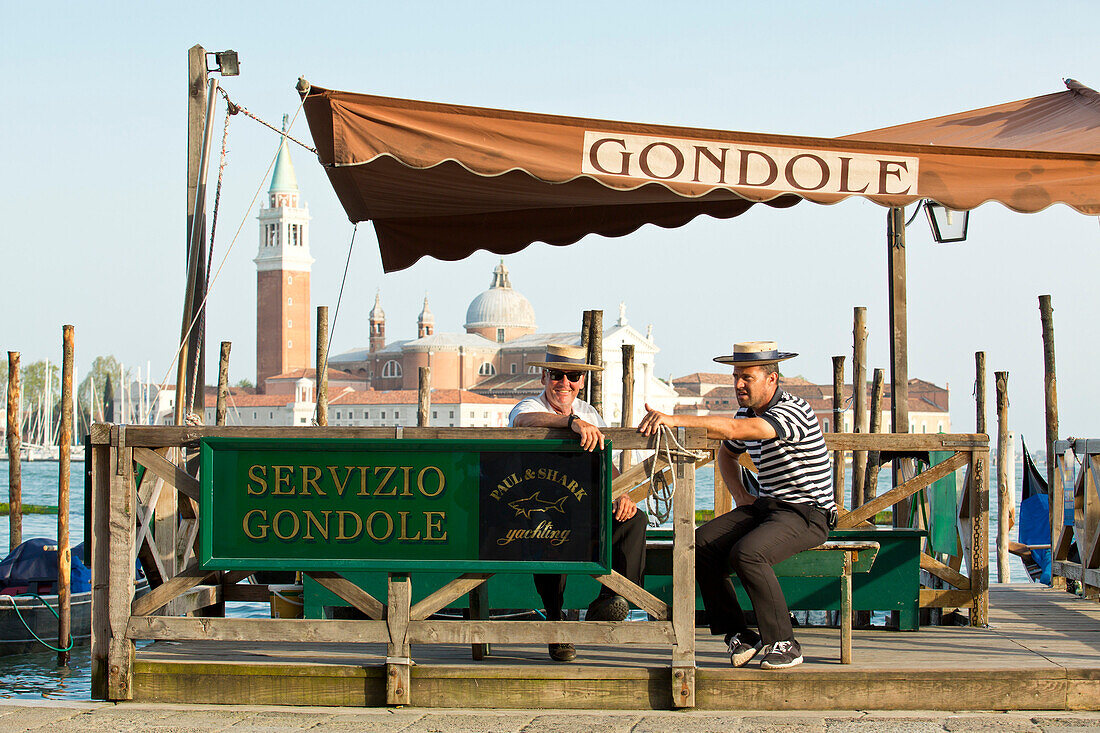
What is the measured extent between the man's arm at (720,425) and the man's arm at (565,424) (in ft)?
0.52

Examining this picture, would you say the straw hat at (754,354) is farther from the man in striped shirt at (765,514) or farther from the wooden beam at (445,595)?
the wooden beam at (445,595)

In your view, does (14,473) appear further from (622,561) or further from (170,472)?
(622,561)

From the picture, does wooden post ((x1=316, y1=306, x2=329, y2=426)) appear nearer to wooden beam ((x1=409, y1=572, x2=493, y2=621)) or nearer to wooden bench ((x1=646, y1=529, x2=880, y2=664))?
wooden bench ((x1=646, y1=529, x2=880, y2=664))

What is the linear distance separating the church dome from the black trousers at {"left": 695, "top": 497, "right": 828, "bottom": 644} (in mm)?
101138

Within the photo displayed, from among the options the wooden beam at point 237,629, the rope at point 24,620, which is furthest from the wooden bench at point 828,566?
the rope at point 24,620

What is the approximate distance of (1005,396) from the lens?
45.0 ft

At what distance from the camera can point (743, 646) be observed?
14.1ft

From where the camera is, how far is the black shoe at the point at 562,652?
4.46 m

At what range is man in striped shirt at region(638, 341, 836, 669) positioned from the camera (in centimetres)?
424

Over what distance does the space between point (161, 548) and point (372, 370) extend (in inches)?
3928

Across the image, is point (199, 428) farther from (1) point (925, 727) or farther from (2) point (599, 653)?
(1) point (925, 727)

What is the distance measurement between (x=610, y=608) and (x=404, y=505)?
0.89 m

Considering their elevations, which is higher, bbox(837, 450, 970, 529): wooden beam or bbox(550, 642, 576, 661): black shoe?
bbox(837, 450, 970, 529): wooden beam

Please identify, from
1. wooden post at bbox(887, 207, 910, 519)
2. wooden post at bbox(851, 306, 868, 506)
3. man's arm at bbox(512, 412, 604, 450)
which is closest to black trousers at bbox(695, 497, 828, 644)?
man's arm at bbox(512, 412, 604, 450)
